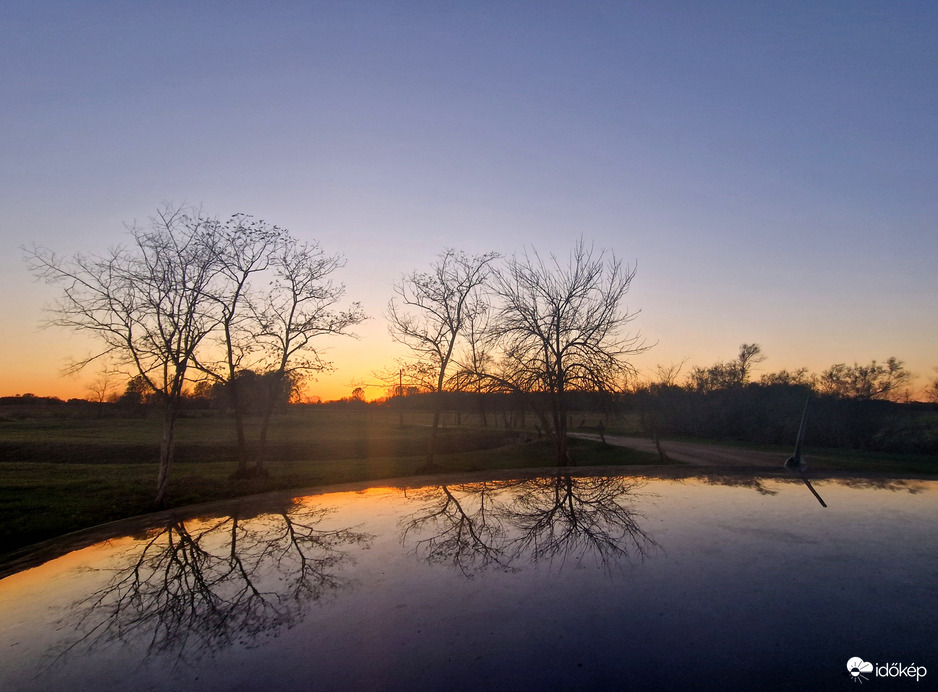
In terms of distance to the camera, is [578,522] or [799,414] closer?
[578,522]

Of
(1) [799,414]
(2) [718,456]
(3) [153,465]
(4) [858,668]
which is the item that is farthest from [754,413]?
(3) [153,465]

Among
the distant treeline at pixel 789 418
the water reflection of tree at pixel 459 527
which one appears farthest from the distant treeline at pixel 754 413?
the water reflection of tree at pixel 459 527

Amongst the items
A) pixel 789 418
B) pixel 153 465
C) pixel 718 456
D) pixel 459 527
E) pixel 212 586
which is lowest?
pixel 212 586

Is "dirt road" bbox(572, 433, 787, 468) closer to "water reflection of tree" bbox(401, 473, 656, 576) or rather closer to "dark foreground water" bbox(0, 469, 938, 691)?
"water reflection of tree" bbox(401, 473, 656, 576)

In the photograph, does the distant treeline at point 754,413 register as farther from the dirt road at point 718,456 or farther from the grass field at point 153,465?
the grass field at point 153,465

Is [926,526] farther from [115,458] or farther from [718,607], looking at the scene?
[115,458]

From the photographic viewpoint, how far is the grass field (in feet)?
51.4

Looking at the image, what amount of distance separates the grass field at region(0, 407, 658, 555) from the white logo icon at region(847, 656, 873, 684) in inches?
649

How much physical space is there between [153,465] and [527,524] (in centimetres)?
2133

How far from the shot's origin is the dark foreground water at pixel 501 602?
5.93 metres

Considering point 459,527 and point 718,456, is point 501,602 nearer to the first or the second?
point 459,527

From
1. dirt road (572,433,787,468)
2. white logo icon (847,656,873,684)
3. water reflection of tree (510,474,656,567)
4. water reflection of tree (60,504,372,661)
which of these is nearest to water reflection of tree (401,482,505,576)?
water reflection of tree (510,474,656,567)

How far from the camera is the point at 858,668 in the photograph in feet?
18.5

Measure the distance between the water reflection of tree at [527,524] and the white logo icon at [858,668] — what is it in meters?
4.15
